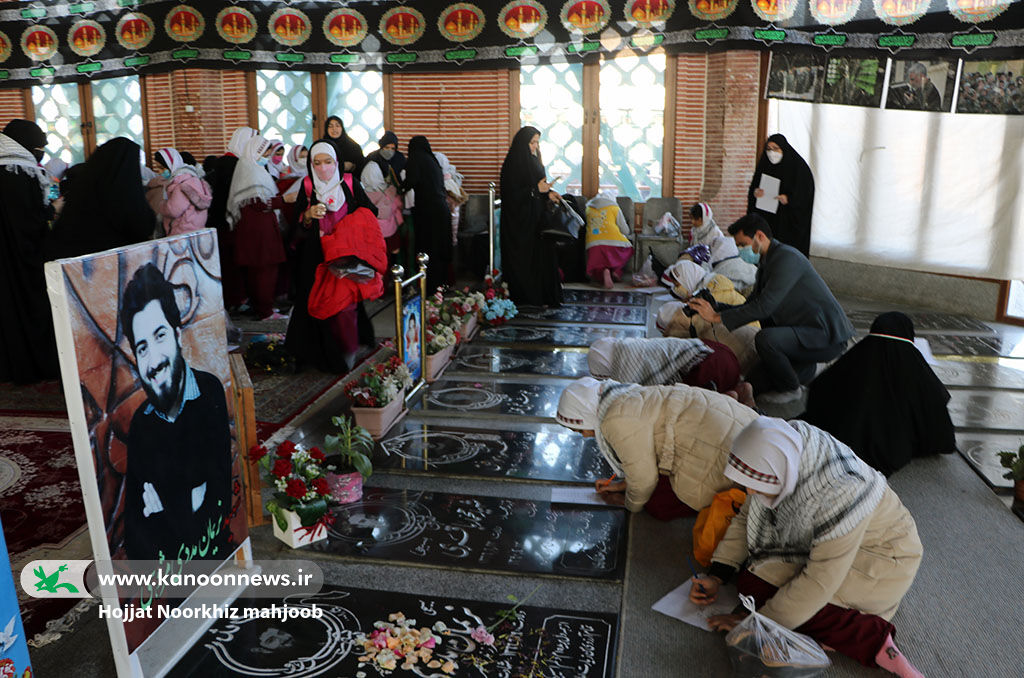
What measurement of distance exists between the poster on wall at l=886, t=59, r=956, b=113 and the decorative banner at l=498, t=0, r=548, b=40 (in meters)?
3.92

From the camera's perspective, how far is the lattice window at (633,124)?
31.6ft

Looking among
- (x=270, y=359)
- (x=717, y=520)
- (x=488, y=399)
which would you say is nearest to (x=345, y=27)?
(x=270, y=359)

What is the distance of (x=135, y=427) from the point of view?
2.33 metres

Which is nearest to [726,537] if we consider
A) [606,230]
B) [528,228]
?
[528,228]

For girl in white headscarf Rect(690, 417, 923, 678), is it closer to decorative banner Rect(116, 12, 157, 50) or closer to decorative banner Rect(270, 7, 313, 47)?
decorative banner Rect(270, 7, 313, 47)

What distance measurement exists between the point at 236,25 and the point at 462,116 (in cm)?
321

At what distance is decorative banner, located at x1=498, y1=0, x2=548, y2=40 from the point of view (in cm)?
968

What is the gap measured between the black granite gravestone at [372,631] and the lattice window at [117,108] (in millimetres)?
10561

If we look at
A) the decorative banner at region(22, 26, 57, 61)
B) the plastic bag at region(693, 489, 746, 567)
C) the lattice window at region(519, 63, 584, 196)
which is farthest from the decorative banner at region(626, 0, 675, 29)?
the decorative banner at region(22, 26, 57, 61)

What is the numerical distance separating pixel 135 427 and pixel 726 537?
205cm

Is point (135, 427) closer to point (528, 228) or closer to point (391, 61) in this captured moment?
point (528, 228)

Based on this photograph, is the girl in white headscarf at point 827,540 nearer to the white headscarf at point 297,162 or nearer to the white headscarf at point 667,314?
the white headscarf at point 667,314

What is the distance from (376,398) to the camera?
460 centimetres

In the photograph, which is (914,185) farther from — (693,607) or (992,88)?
(693,607)
